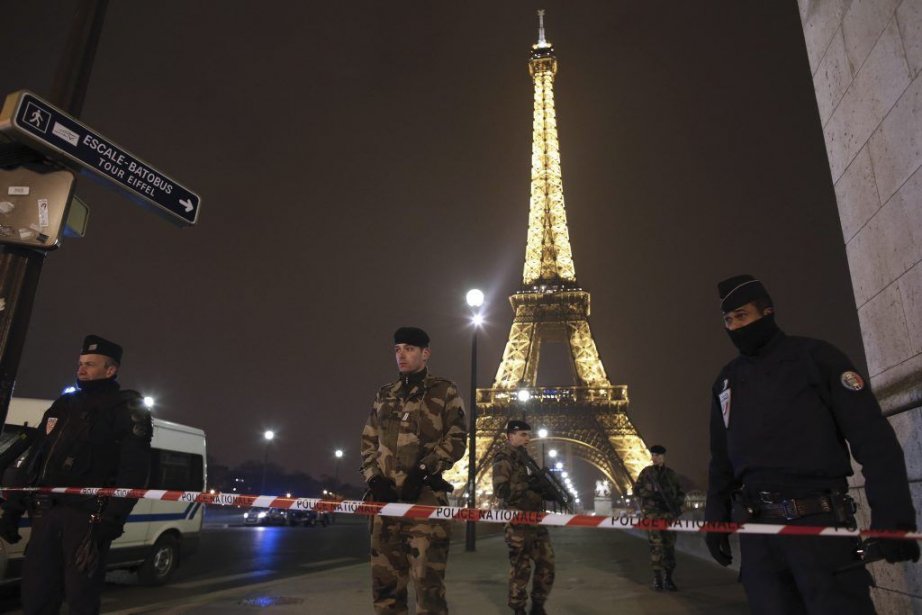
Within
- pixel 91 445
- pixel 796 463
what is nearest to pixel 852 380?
pixel 796 463

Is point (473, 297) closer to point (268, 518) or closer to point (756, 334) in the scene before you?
point (756, 334)

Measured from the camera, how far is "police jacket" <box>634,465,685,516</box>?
941 centimetres

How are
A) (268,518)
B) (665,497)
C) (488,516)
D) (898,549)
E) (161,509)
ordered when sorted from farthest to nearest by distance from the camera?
1. (268,518)
2. (161,509)
3. (665,497)
4. (488,516)
5. (898,549)

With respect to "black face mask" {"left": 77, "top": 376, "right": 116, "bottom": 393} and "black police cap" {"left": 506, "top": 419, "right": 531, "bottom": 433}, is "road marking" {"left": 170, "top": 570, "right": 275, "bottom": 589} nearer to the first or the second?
"black police cap" {"left": 506, "top": 419, "right": 531, "bottom": 433}

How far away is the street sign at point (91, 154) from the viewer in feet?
12.9

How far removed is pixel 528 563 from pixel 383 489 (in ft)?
9.90

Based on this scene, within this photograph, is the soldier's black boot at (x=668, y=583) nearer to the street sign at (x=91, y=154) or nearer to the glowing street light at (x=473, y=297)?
the street sign at (x=91, y=154)

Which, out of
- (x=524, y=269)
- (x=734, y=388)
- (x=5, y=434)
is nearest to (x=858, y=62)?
(x=734, y=388)

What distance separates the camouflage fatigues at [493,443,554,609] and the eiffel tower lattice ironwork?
35.2m

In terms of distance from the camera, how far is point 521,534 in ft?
20.8

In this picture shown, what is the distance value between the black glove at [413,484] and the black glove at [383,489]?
0.06m

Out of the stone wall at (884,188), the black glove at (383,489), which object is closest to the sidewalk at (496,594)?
the black glove at (383,489)

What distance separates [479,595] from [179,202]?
19.1ft

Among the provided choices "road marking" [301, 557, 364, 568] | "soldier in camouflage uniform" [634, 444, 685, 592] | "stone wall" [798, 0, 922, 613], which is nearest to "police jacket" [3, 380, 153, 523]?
"stone wall" [798, 0, 922, 613]
